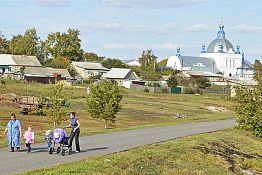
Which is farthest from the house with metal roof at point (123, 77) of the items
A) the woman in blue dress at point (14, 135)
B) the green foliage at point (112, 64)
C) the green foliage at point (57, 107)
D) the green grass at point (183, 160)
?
the woman in blue dress at point (14, 135)

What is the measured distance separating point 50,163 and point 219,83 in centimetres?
15149

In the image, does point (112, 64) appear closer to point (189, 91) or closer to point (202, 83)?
point (202, 83)

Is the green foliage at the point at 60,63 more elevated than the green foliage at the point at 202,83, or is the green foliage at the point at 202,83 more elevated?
the green foliage at the point at 60,63

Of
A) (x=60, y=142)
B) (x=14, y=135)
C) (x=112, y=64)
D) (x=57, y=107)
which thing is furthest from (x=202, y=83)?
(x=60, y=142)

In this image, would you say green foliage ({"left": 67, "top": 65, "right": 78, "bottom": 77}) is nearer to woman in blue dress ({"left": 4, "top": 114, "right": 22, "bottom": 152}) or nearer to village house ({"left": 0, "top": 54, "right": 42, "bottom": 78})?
village house ({"left": 0, "top": 54, "right": 42, "bottom": 78})

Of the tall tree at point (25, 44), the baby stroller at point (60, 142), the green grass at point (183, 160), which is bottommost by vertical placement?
the green grass at point (183, 160)

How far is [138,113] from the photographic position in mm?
63781

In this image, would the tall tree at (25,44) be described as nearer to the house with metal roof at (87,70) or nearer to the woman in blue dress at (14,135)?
the house with metal roof at (87,70)

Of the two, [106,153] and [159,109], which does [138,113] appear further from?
[106,153]

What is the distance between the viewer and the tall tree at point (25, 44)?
163125mm

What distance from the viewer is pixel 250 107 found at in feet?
126

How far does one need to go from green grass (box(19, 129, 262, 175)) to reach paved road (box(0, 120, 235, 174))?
3.51 feet

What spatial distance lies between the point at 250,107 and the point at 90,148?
17.5m

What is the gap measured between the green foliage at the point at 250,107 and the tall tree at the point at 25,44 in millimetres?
128496
